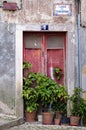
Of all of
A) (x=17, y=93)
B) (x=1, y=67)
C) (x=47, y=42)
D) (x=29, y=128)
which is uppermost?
(x=47, y=42)

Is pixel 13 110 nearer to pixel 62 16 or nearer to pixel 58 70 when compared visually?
pixel 58 70

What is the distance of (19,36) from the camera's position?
1182 cm

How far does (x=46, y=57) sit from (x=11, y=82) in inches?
52.8

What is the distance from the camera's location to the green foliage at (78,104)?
37.5ft

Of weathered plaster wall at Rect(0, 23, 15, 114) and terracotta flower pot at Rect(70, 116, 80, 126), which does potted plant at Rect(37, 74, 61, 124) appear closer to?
terracotta flower pot at Rect(70, 116, 80, 126)

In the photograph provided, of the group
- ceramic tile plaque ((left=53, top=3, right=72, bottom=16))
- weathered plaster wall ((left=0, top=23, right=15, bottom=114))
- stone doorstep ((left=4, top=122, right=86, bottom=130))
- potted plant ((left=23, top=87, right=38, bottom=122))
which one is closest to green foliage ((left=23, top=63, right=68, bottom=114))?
potted plant ((left=23, top=87, right=38, bottom=122))

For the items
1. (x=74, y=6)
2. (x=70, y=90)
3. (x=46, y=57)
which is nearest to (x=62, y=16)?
(x=74, y=6)

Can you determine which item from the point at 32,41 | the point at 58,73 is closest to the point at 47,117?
the point at 58,73

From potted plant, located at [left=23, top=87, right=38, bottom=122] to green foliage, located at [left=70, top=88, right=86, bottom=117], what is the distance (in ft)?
3.48

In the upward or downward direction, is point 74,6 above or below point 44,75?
above

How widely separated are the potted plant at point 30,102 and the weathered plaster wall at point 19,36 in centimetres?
20

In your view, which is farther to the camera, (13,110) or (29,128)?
(13,110)

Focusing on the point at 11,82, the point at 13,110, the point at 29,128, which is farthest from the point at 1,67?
the point at 29,128

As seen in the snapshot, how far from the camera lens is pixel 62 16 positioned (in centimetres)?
1196
